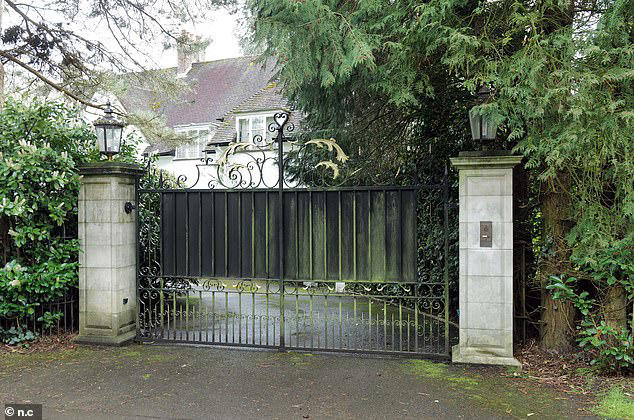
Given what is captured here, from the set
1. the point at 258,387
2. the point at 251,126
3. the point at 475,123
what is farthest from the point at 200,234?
the point at 251,126

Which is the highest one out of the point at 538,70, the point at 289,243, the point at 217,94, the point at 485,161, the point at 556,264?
the point at 217,94

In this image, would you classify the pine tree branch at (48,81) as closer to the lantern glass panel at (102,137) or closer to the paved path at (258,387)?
the lantern glass panel at (102,137)

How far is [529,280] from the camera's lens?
588 centimetres

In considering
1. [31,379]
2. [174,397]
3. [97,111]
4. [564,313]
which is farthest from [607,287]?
[97,111]

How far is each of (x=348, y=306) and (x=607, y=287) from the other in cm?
489

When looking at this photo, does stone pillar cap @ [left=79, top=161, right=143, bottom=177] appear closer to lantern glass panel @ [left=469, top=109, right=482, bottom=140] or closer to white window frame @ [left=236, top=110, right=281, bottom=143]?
lantern glass panel @ [left=469, top=109, right=482, bottom=140]

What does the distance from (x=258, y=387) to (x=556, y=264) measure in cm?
354

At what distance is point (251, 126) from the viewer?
17516 millimetres

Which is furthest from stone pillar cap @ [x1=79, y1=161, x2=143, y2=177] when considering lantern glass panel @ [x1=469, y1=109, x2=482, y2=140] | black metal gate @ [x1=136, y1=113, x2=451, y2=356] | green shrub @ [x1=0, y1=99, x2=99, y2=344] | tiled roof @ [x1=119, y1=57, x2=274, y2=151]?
tiled roof @ [x1=119, y1=57, x2=274, y2=151]

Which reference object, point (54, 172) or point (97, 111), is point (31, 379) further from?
point (97, 111)

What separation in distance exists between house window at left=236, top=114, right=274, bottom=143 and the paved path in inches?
486

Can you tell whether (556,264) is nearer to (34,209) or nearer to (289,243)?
(289,243)

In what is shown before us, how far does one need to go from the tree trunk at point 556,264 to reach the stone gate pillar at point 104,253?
5177mm

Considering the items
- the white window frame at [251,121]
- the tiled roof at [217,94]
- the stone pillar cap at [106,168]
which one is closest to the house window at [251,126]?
the white window frame at [251,121]
